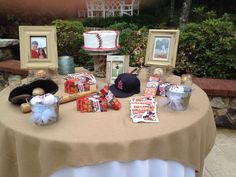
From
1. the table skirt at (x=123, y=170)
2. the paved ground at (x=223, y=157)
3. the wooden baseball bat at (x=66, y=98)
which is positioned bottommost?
the paved ground at (x=223, y=157)

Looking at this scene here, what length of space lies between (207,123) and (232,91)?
149 centimetres

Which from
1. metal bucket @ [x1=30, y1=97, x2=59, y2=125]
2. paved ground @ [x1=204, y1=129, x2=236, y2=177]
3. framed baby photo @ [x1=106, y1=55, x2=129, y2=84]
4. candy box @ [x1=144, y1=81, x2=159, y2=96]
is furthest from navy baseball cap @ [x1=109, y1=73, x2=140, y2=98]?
paved ground @ [x1=204, y1=129, x2=236, y2=177]

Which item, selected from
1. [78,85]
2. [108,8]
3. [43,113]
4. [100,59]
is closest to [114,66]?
[100,59]

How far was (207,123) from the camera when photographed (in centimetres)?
163

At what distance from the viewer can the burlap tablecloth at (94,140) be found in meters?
1.28

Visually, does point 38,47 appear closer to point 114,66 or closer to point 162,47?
point 114,66

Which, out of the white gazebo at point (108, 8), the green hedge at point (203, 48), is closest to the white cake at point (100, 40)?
the green hedge at point (203, 48)

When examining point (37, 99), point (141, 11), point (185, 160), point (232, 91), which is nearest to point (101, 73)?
point (37, 99)

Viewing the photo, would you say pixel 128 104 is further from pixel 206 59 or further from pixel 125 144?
pixel 206 59

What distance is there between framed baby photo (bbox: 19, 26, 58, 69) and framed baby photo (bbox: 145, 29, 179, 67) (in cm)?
67

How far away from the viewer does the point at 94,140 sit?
1289 millimetres

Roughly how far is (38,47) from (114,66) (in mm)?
535

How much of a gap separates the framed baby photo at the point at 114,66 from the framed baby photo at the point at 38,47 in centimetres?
37

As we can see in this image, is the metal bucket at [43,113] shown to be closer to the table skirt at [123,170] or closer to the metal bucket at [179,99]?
the table skirt at [123,170]
